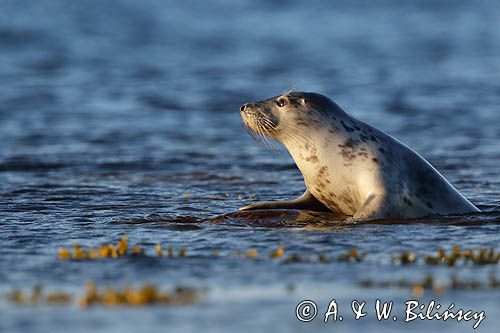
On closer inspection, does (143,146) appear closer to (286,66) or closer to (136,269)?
(136,269)

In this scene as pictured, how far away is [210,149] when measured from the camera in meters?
17.4

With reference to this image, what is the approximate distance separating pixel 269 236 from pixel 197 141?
29.0 feet

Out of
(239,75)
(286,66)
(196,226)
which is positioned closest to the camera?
(196,226)

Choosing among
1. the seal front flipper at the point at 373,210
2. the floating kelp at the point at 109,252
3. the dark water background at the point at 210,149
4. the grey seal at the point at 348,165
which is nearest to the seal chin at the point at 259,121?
the grey seal at the point at 348,165

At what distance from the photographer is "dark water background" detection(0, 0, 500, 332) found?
7512 millimetres

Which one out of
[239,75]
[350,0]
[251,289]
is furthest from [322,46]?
[251,289]

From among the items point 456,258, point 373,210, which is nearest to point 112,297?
point 456,258

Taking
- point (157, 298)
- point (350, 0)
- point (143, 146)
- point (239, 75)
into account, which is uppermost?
point (350, 0)

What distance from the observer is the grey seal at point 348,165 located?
10.1m

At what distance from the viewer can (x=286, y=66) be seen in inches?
1218

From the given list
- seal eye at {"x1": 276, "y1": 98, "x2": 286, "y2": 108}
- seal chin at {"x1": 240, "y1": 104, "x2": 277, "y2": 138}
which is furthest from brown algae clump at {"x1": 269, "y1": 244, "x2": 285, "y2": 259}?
seal eye at {"x1": 276, "y1": 98, "x2": 286, "y2": 108}
